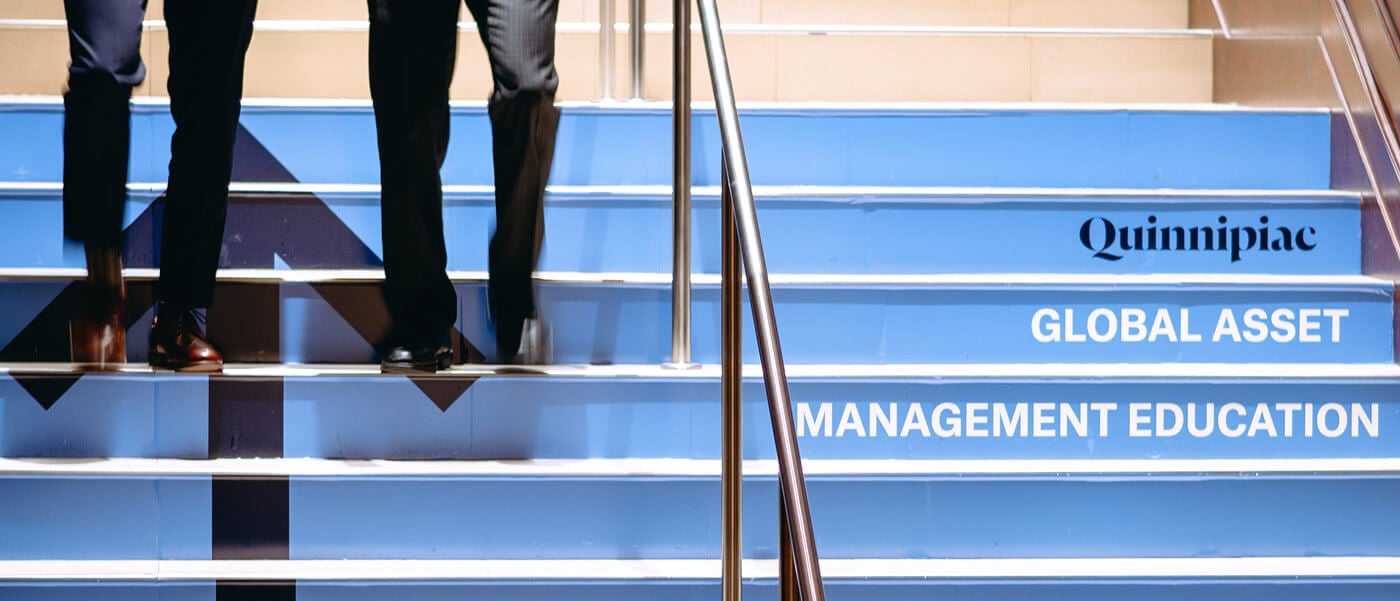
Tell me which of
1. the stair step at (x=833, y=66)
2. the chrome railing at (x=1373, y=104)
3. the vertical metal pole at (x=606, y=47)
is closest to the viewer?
the chrome railing at (x=1373, y=104)

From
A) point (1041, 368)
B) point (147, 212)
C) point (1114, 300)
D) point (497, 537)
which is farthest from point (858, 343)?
point (147, 212)

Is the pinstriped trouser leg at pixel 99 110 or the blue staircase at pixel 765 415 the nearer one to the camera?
the blue staircase at pixel 765 415

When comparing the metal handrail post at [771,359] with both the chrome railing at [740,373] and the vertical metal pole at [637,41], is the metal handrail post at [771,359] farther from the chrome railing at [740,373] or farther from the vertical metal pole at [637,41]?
the vertical metal pole at [637,41]

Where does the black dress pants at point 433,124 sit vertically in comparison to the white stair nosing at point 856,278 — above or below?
above

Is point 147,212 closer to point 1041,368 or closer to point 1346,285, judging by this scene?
point 1041,368

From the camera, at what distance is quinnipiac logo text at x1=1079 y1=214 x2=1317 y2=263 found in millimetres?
2127

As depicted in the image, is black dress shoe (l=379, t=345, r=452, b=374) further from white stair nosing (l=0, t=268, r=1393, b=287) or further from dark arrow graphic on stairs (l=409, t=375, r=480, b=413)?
white stair nosing (l=0, t=268, r=1393, b=287)

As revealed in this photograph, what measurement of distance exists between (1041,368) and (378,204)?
1170 mm

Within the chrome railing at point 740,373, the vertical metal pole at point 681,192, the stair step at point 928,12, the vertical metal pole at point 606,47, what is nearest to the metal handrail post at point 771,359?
the chrome railing at point 740,373

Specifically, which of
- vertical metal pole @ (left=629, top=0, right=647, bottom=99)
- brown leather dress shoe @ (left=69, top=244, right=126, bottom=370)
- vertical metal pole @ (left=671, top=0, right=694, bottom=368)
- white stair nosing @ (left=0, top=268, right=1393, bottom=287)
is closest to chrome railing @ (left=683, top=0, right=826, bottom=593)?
vertical metal pole @ (left=671, top=0, right=694, bottom=368)

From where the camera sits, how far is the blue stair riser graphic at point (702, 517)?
1690 mm

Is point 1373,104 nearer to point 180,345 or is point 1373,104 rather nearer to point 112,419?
point 180,345

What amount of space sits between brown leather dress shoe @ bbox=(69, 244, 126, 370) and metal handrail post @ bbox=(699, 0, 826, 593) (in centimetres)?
111

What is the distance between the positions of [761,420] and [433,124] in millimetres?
686
